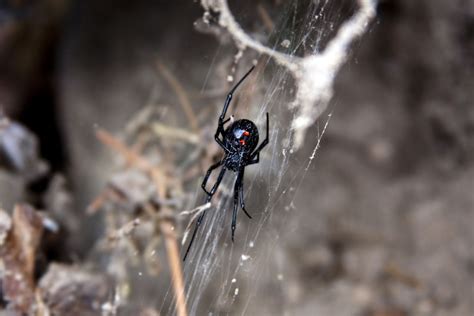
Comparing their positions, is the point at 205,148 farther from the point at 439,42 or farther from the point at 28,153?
the point at 439,42

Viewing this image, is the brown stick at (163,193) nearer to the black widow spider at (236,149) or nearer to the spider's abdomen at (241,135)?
the black widow spider at (236,149)

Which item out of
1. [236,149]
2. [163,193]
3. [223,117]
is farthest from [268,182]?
[163,193]

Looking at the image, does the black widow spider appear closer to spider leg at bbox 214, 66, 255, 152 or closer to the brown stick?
spider leg at bbox 214, 66, 255, 152

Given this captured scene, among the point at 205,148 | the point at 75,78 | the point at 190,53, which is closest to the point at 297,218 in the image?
the point at 205,148

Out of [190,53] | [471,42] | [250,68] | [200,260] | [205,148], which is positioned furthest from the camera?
[471,42]

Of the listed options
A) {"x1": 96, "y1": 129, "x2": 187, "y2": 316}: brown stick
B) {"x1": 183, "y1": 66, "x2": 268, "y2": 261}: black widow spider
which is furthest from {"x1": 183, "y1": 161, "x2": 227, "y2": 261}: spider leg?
{"x1": 96, "y1": 129, "x2": 187, "y2": 316}: brown stick

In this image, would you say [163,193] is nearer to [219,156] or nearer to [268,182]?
[219,156]

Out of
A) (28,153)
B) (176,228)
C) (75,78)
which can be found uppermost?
(75,78)
